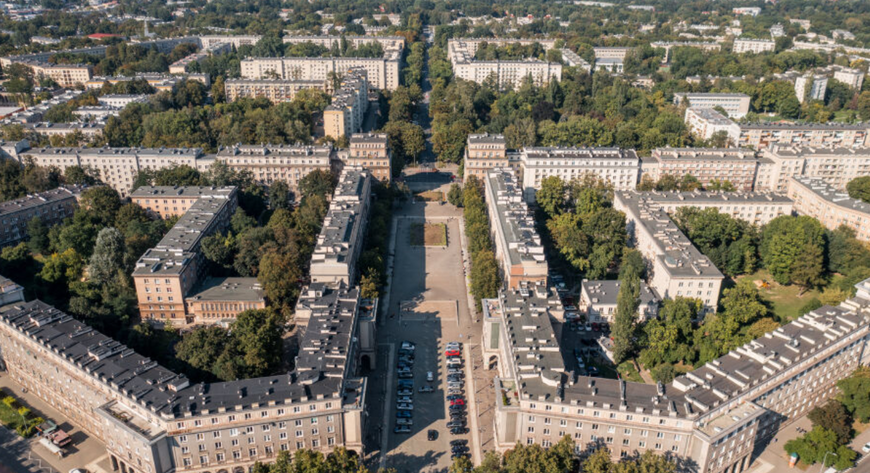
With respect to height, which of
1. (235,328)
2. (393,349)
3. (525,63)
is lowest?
(393,349)

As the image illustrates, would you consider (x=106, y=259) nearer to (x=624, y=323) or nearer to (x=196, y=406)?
(x=196, y=406)

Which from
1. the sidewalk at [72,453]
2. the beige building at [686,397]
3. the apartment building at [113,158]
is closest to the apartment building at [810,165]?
the beige building at [686,397]

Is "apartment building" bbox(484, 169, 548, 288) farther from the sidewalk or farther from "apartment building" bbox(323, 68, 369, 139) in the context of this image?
the sidewalk

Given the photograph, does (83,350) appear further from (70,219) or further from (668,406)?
(668,406)

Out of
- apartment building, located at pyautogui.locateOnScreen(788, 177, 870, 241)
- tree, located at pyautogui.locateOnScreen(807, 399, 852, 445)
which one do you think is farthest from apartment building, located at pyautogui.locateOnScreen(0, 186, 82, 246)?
apartment building, located at pyautogui.locateOnScreen(788, 177, 870, 241)

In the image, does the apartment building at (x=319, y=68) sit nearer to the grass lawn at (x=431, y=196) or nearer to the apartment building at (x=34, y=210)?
the grass lawn at (x=431, y=196)

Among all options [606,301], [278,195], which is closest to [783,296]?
[606,301]

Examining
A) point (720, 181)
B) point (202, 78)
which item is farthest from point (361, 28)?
point (720, 181)
